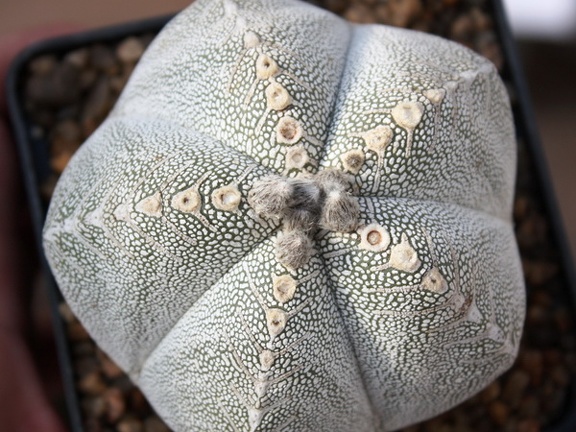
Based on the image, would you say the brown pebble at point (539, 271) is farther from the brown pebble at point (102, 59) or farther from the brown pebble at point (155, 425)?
the brown pebble at point (102, 59)

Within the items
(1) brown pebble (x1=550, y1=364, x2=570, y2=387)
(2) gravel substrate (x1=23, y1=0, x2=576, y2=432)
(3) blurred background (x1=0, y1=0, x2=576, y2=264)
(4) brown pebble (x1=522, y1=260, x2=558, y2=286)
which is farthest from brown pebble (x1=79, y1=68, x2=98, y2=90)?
(1) brown pebble (x1=550, y1=364, x2=570, y2=387)

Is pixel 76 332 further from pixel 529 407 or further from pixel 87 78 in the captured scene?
pixel 529 407

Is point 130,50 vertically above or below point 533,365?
above

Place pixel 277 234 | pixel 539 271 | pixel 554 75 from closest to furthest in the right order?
pixel 277 234 < pixel 539 271 < pixel 554 75

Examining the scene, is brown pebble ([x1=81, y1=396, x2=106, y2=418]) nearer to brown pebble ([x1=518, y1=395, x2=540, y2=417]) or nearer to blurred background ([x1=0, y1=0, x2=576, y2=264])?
brown pebble ([x1=518, y1=395, x2=540, y2=417])

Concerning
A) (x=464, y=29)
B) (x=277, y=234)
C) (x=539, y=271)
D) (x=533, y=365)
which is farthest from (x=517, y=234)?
(x=277, y=234)

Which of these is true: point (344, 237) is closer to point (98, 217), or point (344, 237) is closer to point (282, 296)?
point (282, 296)

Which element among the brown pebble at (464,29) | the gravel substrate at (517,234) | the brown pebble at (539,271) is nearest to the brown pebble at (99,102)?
the gravel substrate at (517,234)
